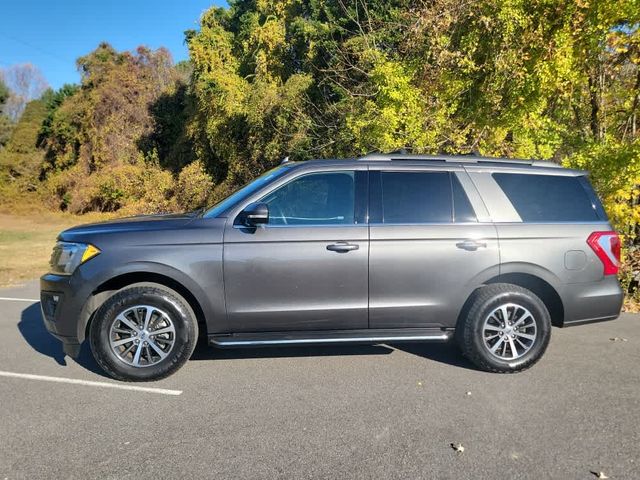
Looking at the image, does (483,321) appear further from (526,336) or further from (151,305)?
(151,305)

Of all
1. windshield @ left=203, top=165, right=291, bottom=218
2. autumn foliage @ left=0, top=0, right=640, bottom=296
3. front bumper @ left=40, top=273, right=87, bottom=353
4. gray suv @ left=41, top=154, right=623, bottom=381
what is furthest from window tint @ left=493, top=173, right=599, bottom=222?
front bumper @ left=40, top=273, right=87, bottom=353

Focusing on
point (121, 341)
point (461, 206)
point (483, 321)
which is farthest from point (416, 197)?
point (121, 341)

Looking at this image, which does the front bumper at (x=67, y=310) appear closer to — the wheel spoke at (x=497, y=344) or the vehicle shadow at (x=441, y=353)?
the vehicle shadow at (x=441, y=353)

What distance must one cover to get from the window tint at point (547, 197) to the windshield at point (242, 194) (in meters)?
2.06

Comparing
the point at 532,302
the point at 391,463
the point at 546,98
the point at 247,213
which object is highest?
the point at 546,98

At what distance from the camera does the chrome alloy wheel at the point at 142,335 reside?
432cm

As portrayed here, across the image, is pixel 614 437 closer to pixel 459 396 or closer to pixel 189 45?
pixel 459 396

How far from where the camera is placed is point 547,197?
4812 millimetres

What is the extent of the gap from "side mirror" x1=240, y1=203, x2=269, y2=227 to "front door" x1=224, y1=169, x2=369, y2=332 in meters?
0.07

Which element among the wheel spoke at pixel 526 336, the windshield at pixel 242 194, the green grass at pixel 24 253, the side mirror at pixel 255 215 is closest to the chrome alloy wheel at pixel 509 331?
the wheel spoke at pixel 526 336

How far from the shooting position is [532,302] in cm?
455

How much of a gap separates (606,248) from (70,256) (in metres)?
4.83

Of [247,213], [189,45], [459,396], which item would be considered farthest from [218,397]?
[189,45]

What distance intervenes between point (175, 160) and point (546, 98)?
22.7 meters
